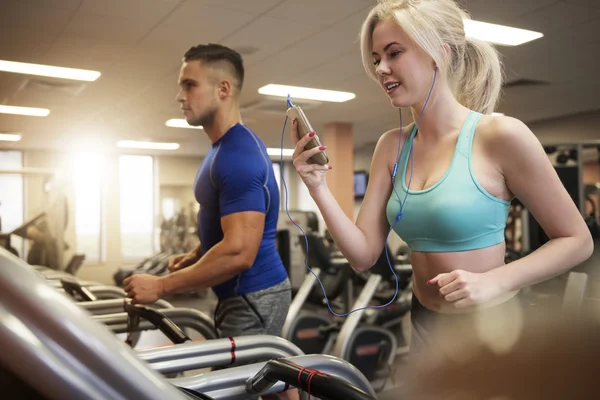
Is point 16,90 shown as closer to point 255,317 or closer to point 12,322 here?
point 255,317

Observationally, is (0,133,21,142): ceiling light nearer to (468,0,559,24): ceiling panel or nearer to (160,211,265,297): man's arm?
(468,0,559,24): ceiling panel

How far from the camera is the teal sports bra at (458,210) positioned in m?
0.93

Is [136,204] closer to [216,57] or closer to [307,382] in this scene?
[216,57]

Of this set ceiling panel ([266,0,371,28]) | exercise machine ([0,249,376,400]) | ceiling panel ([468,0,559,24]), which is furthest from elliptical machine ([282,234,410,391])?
exercise machine ([0,249,376,400])

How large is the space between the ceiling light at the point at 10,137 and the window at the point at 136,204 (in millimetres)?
2474

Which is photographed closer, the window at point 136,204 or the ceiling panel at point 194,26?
the ceiling panel at point 194,26

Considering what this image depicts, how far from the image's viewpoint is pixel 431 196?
96 cm

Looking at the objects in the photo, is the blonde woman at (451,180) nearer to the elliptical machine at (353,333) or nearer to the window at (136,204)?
the elliptical machine at (353,333)

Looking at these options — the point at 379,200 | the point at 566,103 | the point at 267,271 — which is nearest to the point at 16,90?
the point at 267,271

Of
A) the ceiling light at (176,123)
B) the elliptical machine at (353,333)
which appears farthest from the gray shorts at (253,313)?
the ceiling light at (176,123)

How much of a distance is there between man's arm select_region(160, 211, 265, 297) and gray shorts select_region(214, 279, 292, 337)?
0.10 meters

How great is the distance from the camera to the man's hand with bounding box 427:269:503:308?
2.65ft

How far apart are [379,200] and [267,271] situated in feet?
1.83

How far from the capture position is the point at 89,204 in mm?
11258
